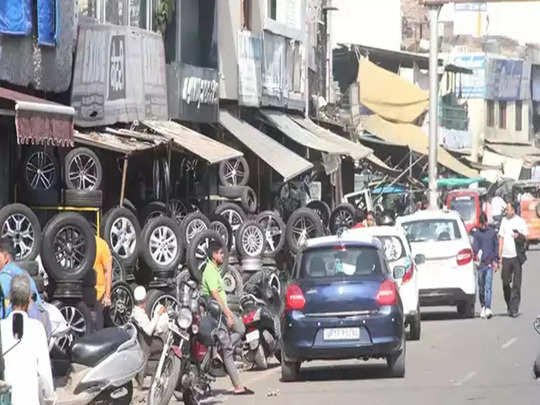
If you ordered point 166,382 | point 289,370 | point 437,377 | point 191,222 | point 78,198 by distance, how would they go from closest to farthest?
point 166,382 < point 437,377 < point 289,370 < point 78,198 < point 191,222

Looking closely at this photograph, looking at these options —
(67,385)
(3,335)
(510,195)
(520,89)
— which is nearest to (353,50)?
(510,195)

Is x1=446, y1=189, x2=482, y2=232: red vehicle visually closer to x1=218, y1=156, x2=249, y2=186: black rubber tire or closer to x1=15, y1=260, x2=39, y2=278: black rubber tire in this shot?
x1=218, y1=156, x2=249, y2=186: black rubber tire

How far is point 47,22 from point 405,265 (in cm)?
641

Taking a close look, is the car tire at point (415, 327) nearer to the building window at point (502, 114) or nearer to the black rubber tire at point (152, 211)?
the black rubber tire at point (152, 211)

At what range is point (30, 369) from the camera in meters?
9.26

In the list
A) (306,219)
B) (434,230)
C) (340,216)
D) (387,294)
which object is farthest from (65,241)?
(340,216)

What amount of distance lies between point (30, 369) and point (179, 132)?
13.7 m

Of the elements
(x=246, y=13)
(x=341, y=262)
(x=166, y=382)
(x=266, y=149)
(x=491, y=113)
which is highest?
(x=246, y=13)

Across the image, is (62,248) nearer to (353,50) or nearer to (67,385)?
(67,385)

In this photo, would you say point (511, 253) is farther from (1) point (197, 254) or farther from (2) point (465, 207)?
(2) point (465, 207)

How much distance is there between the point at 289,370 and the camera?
17109 mm

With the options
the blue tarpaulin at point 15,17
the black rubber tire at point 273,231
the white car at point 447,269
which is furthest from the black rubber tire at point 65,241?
the black rubber tire at point 273,231

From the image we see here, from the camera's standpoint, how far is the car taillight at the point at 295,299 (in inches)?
661

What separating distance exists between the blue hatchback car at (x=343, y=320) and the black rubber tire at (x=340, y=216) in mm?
13410
